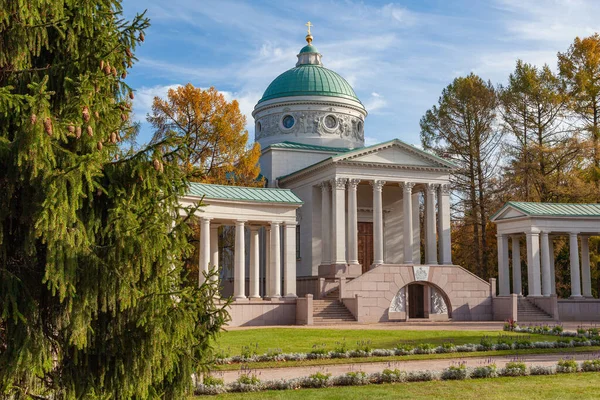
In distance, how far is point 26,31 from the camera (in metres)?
9.51

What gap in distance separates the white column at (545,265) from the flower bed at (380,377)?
2918cm

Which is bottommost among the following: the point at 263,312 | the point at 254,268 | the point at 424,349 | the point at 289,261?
the point at 424,349

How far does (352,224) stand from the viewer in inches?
1943

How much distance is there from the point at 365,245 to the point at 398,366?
3463 centimetres

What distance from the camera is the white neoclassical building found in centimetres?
4194

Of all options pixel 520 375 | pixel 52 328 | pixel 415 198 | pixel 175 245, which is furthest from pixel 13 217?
pixel 415 198

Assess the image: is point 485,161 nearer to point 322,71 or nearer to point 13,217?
point 322,71

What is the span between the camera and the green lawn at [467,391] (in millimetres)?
15508

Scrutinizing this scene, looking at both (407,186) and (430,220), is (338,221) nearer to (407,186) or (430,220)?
(407,186)

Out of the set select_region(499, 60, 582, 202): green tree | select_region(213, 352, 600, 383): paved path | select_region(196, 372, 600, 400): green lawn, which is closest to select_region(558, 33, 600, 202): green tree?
select_region(499, 60, 582, 202): green tree

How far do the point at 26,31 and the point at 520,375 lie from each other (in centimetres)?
1516

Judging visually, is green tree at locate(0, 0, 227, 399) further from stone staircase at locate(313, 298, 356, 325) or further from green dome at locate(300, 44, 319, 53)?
green dome at locate(300, 44, 319, 53)

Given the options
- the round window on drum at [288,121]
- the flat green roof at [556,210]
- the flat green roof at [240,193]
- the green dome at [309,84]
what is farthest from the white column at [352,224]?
the green dome at [309,84]

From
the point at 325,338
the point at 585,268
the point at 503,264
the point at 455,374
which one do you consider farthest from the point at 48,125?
the point at 585,268
